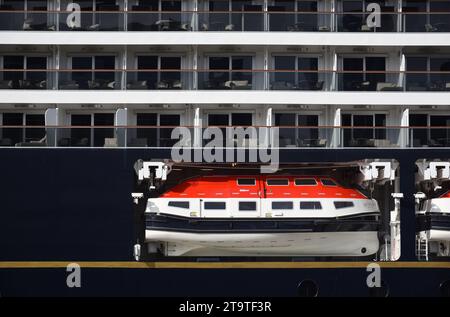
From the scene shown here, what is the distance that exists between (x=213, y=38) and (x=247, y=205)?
4199 mm

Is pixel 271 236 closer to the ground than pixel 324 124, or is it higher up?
closer to the ground

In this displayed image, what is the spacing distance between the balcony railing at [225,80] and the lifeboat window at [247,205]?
9.70ft

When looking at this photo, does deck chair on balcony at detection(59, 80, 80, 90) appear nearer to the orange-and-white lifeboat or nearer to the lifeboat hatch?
the lifeboat hatch

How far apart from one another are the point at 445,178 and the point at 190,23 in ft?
23.8

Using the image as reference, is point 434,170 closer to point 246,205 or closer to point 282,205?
point 282,205

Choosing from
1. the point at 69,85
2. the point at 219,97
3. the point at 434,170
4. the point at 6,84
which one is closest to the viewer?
the point at 434,170

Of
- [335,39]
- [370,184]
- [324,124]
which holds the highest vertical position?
[335,39]

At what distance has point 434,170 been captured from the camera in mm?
21188

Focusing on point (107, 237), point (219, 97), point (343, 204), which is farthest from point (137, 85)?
point (343, 204)

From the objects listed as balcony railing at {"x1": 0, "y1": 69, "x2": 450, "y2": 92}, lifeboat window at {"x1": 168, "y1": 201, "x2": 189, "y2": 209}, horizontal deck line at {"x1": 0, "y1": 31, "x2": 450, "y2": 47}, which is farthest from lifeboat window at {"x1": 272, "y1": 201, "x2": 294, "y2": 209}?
horizontal deck line at {"x1": 0, "y1": 31, "x2": 450, "y2": 47}

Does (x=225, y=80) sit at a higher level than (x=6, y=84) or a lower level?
higher

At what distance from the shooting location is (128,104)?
22.1 meters
